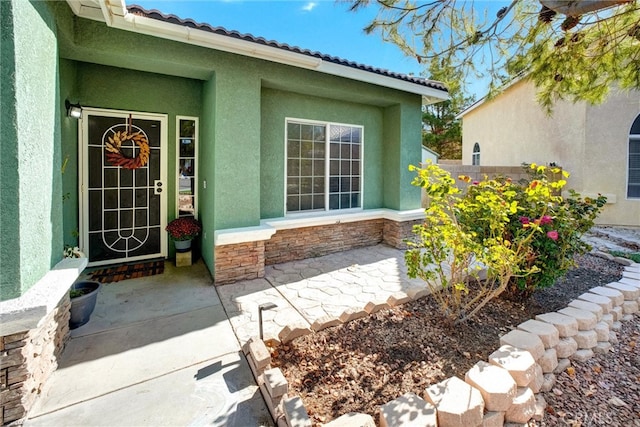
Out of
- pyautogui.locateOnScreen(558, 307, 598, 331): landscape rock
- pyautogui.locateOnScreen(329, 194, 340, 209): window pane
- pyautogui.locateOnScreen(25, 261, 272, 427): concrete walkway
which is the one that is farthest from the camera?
pyautogui.locateOnScreen(329, 194, 340, 209): window pane

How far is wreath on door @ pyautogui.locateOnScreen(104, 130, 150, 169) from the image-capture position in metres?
6.00

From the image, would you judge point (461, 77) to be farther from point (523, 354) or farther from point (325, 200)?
point (523, 354)

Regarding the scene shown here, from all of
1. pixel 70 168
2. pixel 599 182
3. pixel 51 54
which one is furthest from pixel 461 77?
pixel 599 182

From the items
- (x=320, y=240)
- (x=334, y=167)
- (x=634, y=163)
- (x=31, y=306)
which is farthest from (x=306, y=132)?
(x=634, y=163)

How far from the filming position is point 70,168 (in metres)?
5.28

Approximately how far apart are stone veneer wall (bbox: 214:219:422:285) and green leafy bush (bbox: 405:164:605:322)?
1.42 metres

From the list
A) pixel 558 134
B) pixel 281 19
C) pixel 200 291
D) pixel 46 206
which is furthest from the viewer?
pixel 558 134

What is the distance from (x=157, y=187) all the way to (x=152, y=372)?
444 centimetres

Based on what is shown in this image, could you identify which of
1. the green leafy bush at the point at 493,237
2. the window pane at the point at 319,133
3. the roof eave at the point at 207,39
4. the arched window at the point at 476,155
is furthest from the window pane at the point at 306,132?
the arched window at the point at 476,155

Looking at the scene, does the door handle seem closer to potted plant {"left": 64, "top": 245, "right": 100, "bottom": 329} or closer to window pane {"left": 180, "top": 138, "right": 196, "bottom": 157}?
window pane {"left": 180, "top": 138, "right": 196, "bottom": 157}

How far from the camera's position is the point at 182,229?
6.19 meters

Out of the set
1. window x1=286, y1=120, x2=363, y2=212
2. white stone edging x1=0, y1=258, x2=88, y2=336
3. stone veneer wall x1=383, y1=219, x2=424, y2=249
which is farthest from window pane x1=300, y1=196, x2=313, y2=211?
white stone edging x1=0, y1=258, x2=88, y2=336

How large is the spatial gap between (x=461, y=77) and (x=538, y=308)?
418cm

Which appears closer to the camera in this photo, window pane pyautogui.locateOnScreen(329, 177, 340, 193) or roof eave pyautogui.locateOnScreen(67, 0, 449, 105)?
roof eave pyautogui.locateOnScreen(67, 0, 449, 105)
